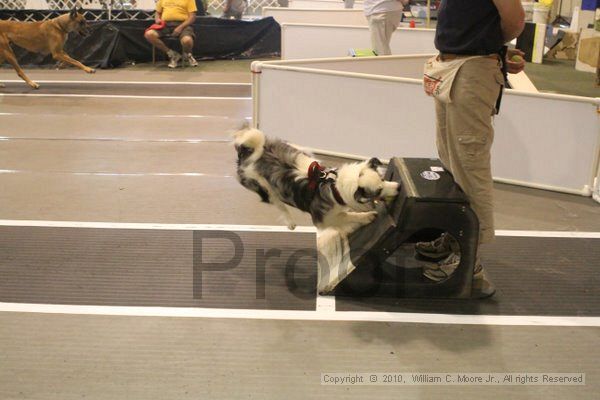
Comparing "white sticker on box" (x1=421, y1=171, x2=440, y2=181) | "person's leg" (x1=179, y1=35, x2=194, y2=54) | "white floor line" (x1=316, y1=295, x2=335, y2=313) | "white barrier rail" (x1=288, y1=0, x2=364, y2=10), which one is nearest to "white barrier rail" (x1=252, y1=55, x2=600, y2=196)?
"white sticker on box" (x1=421, y1=171, x2=440, y2=181)

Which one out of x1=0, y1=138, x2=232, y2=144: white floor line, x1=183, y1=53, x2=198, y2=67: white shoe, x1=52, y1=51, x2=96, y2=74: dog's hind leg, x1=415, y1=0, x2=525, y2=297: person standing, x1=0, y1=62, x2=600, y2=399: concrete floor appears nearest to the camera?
x1=0, y1=62, x2=600, y2=399: concrete floor

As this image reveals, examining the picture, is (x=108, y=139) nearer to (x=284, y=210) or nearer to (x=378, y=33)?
(x=284, y=210)

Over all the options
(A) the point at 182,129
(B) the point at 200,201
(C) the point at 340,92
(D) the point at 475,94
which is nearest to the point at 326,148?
(C) the point at 340,92

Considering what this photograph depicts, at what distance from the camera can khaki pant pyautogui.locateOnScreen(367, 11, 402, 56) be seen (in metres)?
5.67

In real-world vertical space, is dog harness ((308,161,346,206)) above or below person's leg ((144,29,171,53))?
below

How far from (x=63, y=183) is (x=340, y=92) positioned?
6.99 feet

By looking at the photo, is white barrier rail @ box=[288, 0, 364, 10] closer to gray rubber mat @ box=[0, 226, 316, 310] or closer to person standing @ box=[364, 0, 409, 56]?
person standing @ box=[364, 0, 409, 56]

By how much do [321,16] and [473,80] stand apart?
7.60m

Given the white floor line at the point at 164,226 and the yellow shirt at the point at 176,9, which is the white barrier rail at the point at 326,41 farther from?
the white floor line at the point at 164,226

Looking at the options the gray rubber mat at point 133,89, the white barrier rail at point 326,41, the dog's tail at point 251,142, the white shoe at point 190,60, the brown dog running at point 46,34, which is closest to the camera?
the dog's tail at point 251,142

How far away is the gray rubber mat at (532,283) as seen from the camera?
256cm

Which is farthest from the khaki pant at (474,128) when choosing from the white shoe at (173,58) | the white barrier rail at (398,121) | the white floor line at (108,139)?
the white shoe at (173,58)

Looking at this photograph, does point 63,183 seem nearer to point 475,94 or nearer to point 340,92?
point 340,92

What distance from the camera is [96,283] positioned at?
275 centimetres
